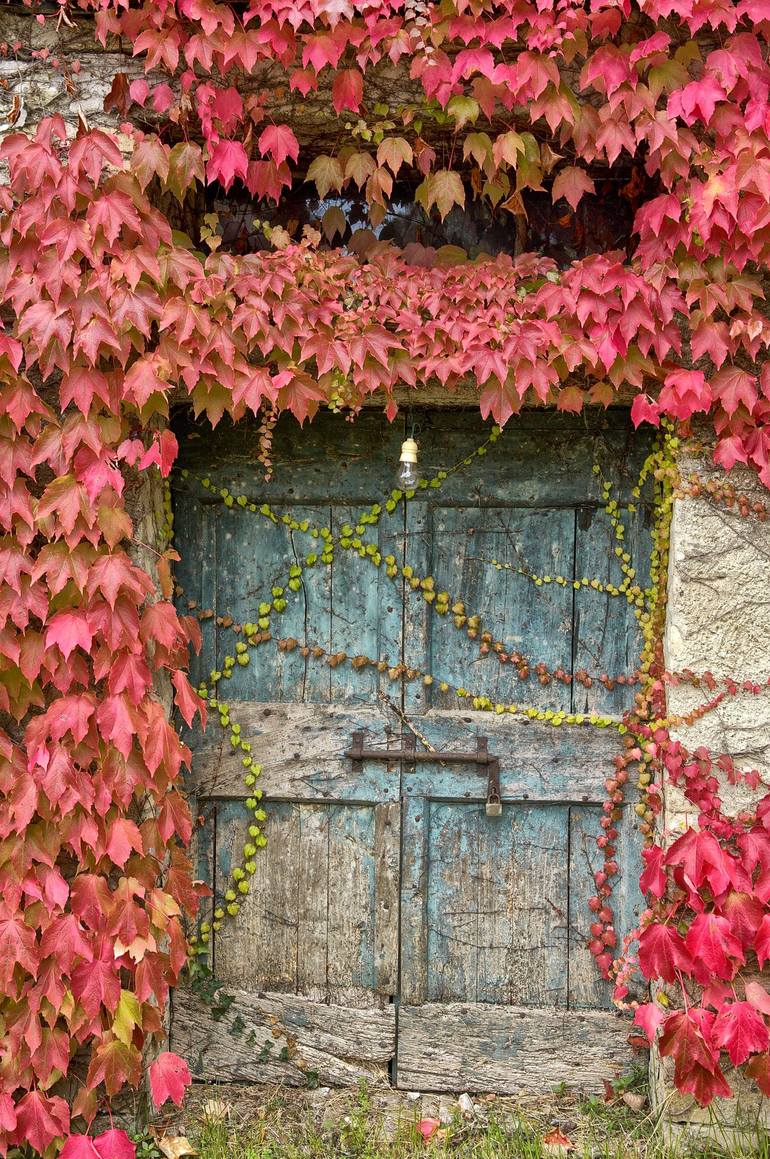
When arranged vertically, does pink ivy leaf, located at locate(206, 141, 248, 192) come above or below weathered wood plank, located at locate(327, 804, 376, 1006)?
above

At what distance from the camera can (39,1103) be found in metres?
2.50

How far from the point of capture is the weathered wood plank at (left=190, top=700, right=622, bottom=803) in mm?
2895

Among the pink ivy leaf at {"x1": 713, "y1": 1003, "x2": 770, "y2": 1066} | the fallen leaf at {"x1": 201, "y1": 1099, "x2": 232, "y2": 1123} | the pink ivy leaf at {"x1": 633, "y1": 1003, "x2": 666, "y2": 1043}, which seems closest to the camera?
the pink ivy leaf at {"x1": 713, "y1": 1003, "x2": 770, "y2": 1066}

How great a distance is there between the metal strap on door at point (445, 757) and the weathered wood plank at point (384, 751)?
2 centimetres

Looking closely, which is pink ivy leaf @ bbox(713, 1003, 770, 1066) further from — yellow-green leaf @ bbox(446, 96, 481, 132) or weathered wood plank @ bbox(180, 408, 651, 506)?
yellow-green leaf @ bbox(446, 96, 481, 132)

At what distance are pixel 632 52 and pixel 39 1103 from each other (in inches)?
124

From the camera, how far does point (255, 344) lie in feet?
8.46

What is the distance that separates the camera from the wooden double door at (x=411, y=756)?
2.90m

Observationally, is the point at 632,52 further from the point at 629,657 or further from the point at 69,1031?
the point at 69,1031

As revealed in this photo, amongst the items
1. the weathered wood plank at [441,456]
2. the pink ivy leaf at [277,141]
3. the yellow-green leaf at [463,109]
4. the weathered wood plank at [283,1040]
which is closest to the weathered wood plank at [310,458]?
the weathered wood plank at [441,456]

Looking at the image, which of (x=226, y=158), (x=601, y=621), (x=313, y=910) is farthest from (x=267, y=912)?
(x=226, y=158)

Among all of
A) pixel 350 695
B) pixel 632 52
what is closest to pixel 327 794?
pixel 350 695

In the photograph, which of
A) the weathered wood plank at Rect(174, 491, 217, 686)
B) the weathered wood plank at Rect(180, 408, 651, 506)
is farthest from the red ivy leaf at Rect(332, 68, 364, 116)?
the weathered wood plank at Rect(174, 491, 217, 686)

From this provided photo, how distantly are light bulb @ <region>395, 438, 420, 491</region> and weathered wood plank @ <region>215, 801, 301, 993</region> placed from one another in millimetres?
1078
